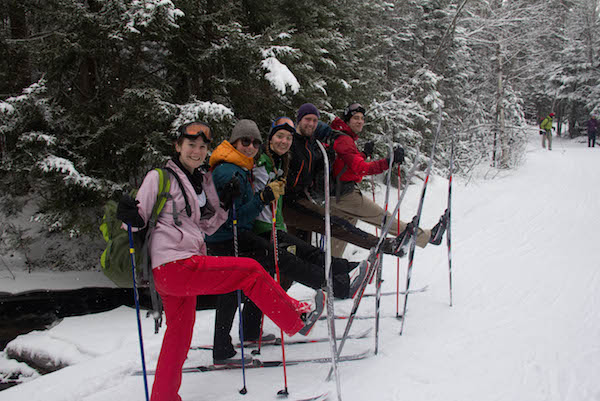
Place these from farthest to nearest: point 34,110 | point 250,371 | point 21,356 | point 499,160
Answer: point 499,160
point 34,110
point 21,356
point 250,371

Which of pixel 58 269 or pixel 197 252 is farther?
pixel 58 269

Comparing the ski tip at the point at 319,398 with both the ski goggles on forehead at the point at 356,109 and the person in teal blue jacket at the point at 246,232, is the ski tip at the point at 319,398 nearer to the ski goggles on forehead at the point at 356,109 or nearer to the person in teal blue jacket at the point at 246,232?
the person in teal blue jacket at the point at 246,232

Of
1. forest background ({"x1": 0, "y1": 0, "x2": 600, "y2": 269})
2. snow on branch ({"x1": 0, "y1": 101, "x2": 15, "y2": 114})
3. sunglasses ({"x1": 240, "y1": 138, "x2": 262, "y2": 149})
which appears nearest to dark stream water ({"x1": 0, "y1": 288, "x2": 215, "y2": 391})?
forest background ({"x1": 0, "y1": 0, "x2": 600, "y2": 269})

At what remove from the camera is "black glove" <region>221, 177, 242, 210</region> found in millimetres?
2947

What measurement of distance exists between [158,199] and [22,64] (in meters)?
7.20

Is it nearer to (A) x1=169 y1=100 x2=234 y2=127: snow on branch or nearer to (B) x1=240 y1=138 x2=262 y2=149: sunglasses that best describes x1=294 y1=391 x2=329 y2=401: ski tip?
(B) x1=240 y1=138 x2=262 y2=149: sunglasses

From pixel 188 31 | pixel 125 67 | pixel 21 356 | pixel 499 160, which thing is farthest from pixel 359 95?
pixel 499 160

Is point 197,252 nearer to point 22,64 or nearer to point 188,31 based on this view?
point 188,31

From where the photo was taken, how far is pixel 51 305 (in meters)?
6.89

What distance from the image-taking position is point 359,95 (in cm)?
974

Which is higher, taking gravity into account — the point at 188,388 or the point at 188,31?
the point at 188,31

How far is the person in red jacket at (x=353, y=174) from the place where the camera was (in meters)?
4.34

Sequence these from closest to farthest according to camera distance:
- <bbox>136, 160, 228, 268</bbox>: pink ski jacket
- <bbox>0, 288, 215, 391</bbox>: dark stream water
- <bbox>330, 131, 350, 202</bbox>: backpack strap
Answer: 1. <bbox>136, 160, 228, 268</bbox>: pink ski jacket
2. <bbox>330, 131, 350, 202</bbox>: backpack strap
3. <bbox>0, 288, 215, 391</bbox>: dark stream water

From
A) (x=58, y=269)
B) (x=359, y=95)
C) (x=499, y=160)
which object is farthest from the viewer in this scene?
(x=499, y=160)
